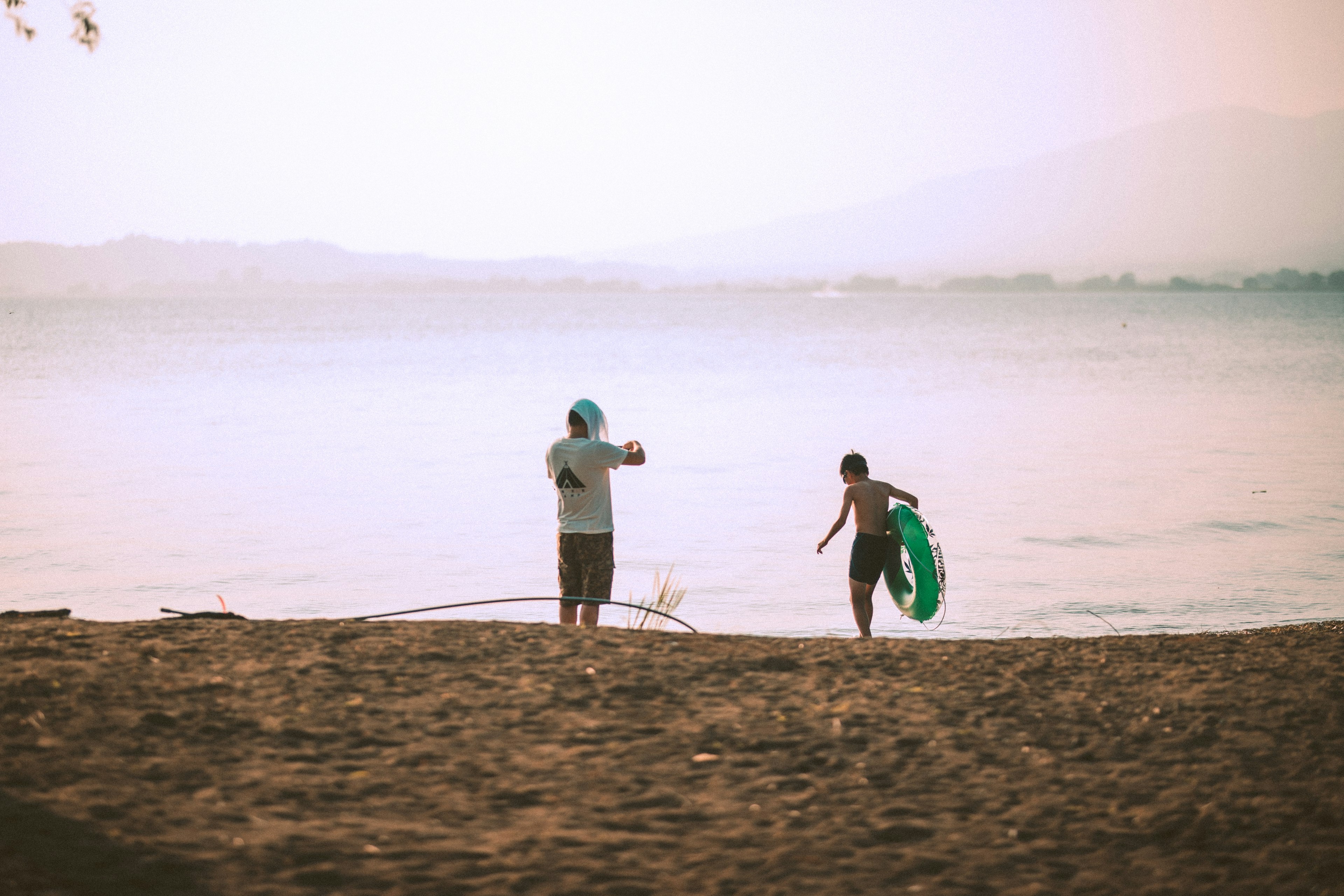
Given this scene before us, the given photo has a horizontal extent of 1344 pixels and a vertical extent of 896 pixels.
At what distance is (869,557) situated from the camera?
8.97 m

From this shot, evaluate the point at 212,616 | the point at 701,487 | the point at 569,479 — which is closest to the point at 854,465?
the point at 569,479

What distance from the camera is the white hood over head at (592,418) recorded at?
25.1 feet

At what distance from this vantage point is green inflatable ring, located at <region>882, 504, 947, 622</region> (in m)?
9.12

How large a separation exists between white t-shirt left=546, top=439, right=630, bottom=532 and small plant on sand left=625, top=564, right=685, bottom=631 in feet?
2.21

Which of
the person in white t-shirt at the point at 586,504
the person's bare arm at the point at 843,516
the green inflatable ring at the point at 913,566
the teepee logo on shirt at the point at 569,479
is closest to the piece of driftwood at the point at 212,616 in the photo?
the person in white t-shirt at the point at 586,504

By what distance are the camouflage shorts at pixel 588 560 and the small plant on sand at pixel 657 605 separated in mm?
314

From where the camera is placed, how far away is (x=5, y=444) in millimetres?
26500

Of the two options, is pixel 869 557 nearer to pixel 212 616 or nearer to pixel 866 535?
pixel 866 535

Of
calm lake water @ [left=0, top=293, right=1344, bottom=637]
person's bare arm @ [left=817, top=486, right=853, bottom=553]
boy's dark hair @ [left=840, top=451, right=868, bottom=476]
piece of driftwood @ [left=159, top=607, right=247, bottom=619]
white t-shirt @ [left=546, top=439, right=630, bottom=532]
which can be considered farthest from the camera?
calm lake water @ [left=0, top=293, right=1344, bottom=637]

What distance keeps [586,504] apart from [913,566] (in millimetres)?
A: 3036

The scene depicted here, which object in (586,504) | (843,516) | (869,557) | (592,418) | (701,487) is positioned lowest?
(701,487)

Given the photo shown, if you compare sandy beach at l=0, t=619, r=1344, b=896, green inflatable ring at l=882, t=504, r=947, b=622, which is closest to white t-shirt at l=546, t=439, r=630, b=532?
sandy beach at l=0, t=619, r=1344, b=896

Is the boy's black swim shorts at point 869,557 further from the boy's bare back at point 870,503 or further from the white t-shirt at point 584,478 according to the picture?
the white t-shirt at point 584,478

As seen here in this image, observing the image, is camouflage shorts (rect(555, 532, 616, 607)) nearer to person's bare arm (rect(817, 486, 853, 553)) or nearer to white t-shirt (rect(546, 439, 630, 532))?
white t-shirt (rect(546, 439, 630, 532))
